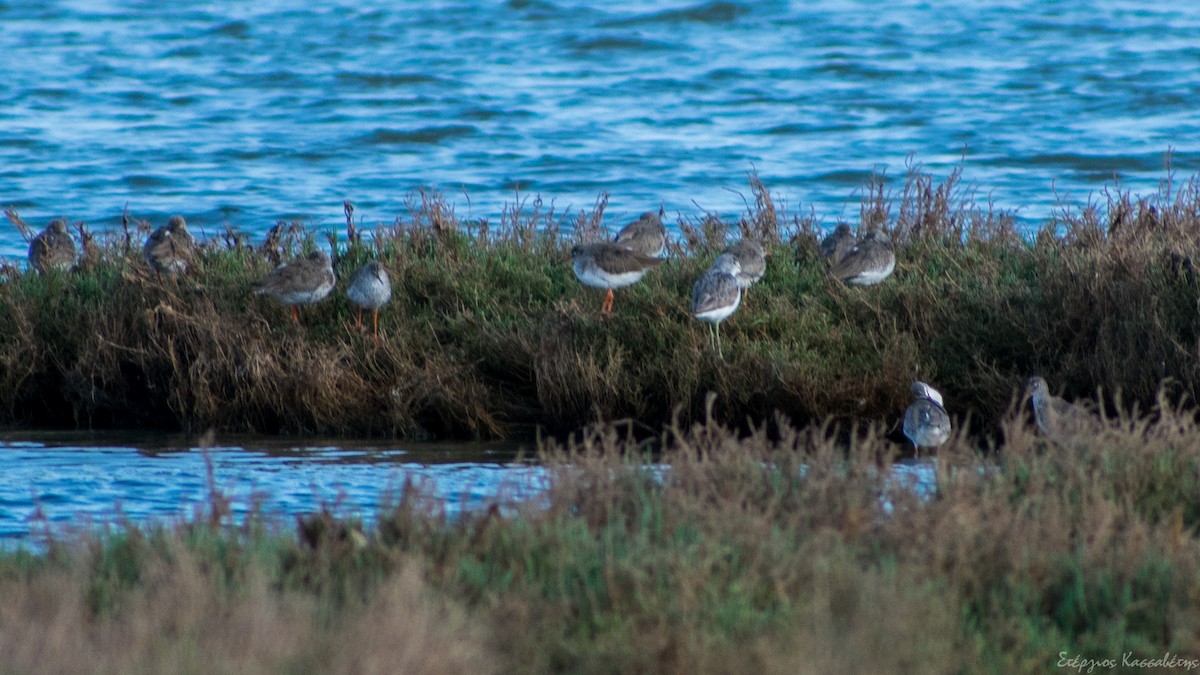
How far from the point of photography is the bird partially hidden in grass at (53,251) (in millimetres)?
13555

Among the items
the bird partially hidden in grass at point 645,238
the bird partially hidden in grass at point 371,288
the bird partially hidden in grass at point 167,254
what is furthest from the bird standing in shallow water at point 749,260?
the bird partially hidden in grass at point 167,254

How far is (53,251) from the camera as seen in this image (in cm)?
Answer: 1365

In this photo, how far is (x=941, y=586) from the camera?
5.75m

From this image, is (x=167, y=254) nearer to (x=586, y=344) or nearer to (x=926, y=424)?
(x=586, y=344)

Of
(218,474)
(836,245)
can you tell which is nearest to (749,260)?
(836,245)

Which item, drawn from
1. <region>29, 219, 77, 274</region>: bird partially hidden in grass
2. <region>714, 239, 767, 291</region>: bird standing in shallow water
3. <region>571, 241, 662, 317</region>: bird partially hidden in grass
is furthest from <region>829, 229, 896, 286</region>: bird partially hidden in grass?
<region>29, 219, 77, 274</region>: bird partially hidden in grass

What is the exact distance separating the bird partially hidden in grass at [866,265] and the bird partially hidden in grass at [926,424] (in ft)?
6.13

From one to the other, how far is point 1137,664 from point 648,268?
23.8 ft

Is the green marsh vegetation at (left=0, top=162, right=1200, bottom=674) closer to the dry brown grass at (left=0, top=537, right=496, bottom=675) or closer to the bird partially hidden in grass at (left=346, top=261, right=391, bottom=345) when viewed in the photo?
the dry brown grass at (left=0, top=537, right=496, bottom=675)

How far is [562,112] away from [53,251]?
18489mm

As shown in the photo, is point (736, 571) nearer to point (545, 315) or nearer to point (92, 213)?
point (545, 315)

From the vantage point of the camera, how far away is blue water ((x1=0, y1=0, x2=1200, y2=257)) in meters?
23.7

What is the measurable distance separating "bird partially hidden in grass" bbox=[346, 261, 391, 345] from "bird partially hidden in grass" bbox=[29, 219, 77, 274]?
3.15 m

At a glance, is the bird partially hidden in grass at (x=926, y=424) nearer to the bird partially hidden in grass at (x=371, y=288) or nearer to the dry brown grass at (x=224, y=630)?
the bird partially hidden in grass at (x=371, y=288)
